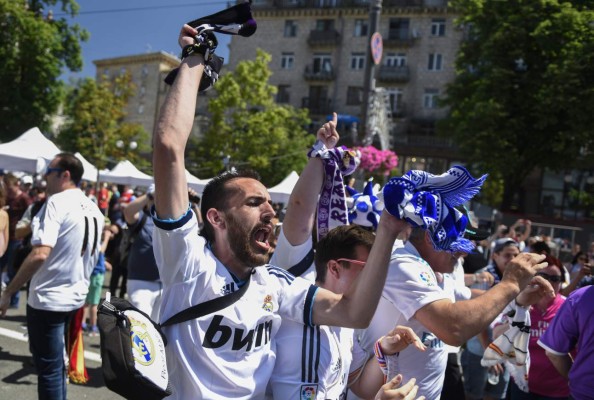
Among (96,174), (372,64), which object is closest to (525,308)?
(372,64)

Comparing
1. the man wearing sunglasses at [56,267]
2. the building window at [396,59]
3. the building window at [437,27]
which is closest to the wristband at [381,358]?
the man wearing sunglasses at [56,267]

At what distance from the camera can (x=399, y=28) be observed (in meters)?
38.2

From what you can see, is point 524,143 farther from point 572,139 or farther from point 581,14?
point 581,14

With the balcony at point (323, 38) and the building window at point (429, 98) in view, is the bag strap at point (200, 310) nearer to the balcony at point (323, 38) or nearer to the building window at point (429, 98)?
the building window at point (429, 98)

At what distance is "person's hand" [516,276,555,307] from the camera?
9.70 feet

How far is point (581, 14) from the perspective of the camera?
21.5m

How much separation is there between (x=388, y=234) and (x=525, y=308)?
205 centimetres

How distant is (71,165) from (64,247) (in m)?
0.62

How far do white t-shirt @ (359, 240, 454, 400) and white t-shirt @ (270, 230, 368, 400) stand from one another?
10.0 inches

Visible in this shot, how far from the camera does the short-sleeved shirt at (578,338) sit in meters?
2.88

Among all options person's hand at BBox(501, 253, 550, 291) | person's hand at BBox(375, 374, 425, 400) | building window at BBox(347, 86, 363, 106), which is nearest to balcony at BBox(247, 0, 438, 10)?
building window at BBox(347, 86, 363, 106)

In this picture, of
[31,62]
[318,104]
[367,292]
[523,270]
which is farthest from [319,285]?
[318,104]

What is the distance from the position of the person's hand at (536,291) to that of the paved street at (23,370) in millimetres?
3830

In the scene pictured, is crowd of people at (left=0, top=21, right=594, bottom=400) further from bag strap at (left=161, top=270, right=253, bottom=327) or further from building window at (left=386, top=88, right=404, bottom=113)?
building window at (left=386, top=88, right=404, bottom=113)
